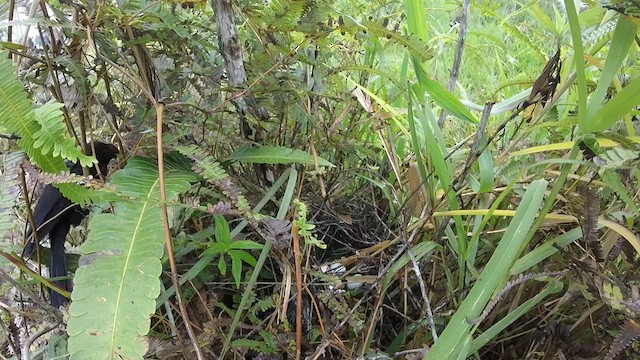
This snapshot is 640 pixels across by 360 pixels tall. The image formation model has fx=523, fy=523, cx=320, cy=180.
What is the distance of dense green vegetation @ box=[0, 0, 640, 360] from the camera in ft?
1.85

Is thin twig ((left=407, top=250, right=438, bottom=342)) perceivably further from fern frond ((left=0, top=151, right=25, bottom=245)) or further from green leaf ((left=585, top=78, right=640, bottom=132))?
fern frond ((left=0, top=151, right=25, bottom=245))

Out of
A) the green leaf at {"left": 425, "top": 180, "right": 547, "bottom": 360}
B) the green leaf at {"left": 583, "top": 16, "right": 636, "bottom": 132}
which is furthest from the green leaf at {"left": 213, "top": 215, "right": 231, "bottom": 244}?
the green leaf at {"left": 583, "top": 16, "right": 636, "bottom": 132}

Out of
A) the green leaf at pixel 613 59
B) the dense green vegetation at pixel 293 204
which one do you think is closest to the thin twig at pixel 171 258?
the dense green vegetation at pixel 293 204

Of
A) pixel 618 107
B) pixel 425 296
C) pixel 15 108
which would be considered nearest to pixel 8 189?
pixel 15 108

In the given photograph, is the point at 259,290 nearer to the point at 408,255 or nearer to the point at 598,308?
the point at 408,255

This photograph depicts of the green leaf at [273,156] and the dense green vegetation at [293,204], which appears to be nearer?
the dense green vegetation at [293,204]

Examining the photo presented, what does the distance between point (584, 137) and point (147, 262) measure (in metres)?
0.50

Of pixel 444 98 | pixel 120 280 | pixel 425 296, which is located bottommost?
pixel 425 296

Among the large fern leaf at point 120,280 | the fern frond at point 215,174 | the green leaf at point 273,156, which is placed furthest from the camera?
the green leaf at point 273,156

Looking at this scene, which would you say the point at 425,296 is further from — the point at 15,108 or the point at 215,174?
the point at 15,108

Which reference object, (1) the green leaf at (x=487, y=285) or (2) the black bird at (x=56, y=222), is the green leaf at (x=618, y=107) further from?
(2) the black bird at (x=56, y=222)

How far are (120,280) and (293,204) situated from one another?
0.29 metres

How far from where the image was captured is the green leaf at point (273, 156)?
0.67 metres

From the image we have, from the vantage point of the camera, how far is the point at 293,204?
74 cm
